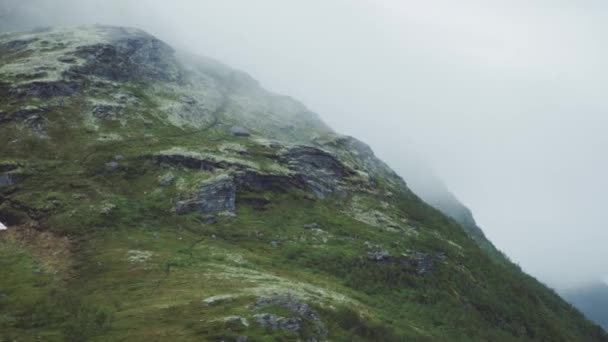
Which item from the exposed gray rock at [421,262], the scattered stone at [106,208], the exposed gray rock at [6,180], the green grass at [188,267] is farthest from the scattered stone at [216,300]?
the exposed gray rock at [6,180]

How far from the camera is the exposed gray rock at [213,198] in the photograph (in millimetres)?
155625

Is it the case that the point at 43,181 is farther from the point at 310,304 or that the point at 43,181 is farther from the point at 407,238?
the point at 407,238

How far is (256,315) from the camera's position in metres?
89.4

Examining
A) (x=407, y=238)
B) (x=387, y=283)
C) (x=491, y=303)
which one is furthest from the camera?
(x=407, y=238)

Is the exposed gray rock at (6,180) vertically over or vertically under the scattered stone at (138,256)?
under

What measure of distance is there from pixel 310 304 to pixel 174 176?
8597 centimetres

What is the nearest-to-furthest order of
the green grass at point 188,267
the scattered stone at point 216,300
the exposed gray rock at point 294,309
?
the green grass at point 188,267 < the exposed gray rock at point 294,309 < the scattered stone at point 216,300

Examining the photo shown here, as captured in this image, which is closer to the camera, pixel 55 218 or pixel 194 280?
pixel 194 280

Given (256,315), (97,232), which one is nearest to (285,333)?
(256,315)

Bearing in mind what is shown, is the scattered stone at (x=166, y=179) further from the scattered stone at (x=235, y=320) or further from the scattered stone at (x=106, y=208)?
the scattered stone at (x=235, y=320)

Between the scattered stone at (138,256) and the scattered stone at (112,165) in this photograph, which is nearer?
the scattered stone at (138,256)

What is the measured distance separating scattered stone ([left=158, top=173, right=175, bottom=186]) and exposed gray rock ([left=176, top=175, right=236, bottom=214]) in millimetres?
10999

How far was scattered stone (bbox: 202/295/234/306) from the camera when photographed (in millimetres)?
92562

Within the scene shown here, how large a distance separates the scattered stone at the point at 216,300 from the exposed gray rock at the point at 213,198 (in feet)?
202
